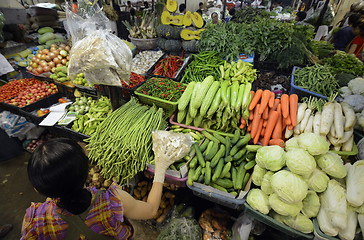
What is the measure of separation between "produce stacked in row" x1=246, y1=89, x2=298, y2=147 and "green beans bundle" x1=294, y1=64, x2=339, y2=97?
31.8 inches

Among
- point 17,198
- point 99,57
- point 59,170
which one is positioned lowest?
point 17,198

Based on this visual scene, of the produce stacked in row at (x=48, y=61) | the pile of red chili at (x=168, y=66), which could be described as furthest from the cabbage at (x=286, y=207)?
the produce stacked in row at (x=48, y=61)

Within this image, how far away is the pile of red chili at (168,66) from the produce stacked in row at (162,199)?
2172mm

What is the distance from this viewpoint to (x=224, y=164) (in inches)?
82.9

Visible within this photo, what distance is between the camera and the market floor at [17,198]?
2.78 metres

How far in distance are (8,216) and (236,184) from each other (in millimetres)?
3963

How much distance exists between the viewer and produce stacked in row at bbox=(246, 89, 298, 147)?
2.25 meters

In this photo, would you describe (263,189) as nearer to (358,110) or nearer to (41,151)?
(41,151)

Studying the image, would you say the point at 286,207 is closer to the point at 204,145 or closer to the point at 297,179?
the point at 297,179

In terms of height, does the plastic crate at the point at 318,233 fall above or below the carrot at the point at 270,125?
below

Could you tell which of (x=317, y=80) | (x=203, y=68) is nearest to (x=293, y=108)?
(x=317, y=80)

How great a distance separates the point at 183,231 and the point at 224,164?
38.3 inches

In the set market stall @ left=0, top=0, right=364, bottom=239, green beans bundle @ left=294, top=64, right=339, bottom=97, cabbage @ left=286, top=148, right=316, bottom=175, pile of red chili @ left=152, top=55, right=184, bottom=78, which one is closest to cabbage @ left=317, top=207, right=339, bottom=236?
market stall @ left=0, top=0, right=364, bottom=239

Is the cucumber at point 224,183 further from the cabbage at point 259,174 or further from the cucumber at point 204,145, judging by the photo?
the cucumber at point 204,145
